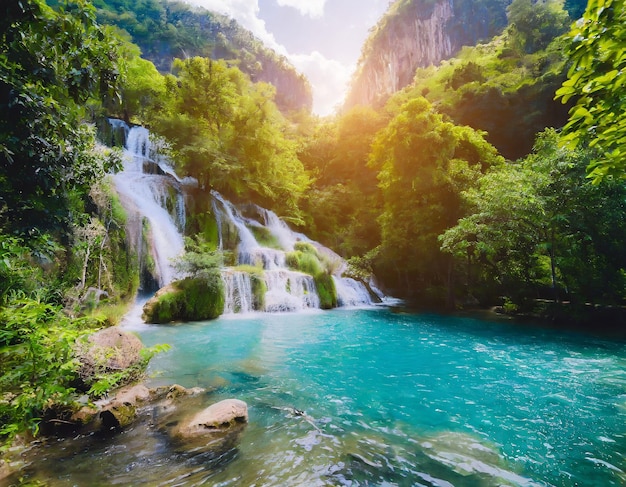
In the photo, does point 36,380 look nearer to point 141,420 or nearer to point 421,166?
point 141,420

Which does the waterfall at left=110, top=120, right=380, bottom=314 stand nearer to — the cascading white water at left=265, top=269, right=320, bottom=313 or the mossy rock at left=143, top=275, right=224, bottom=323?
the cascading white water at left=265, top=269, right=320, bottom=313

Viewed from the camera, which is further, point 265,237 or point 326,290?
point 265,237

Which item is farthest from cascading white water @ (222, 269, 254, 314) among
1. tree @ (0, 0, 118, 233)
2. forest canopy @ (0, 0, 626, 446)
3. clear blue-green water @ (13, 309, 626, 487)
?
tree @ (0, 0, 118, 233)

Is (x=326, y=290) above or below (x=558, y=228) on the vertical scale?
below

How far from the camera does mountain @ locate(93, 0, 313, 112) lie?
163ft

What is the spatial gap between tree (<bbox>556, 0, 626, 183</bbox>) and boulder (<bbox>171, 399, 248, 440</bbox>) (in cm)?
483

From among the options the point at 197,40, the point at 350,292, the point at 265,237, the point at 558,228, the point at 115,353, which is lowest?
the point at 115,353

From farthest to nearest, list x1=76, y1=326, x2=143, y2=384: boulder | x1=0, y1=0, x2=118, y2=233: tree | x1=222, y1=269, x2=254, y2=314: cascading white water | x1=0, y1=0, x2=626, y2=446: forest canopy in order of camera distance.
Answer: x1=222, y1=269, x2=254, y2=314: cascading white water, x1=76, y1=326, x2=143, y2=384: boulder, x1=0, y1=0, x2=118, y2=233: tree, x1=0, y1=0, x2=626, y2=446: forest canopy

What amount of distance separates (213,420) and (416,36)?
75.0 metres

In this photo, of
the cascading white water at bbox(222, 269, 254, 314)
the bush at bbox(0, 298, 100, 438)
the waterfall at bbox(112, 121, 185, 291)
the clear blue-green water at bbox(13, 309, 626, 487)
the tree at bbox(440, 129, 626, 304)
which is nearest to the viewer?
the bush at bbox(0, 298, 100, 438)

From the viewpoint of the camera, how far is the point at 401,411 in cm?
499

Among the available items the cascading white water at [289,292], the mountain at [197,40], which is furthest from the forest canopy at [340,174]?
the mountain at [197,40]

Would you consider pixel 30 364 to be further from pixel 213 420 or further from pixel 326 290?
pixel 326 290

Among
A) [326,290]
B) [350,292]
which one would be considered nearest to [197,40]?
[350,292]
